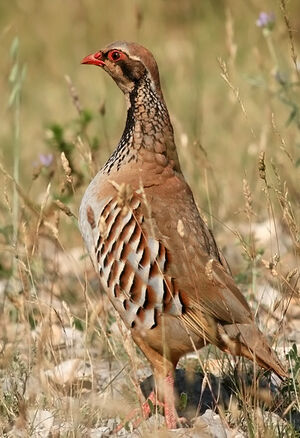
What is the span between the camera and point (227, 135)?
8055mm

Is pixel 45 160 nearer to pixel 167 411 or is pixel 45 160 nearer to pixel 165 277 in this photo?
pixel 165 277

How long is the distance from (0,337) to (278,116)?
424cm

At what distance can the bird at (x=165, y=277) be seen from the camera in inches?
144

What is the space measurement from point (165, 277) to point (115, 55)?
1081mm

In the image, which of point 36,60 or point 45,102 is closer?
Result: point 45,102

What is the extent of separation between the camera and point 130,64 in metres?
4.22

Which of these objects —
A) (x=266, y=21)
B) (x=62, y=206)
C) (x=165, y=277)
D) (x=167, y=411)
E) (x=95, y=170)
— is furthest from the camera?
(x=266, y=21)

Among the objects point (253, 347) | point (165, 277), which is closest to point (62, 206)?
point (165, 277)

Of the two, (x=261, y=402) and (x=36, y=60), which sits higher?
(x=36, y=60)

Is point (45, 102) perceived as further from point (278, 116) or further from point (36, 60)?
point (278, 116)

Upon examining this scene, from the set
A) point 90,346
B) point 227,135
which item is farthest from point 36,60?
point 90,346

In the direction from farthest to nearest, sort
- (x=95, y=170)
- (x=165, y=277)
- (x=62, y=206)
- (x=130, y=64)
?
(x=95, y=170)
(x=130, y=64)
(x=165, y=277)
(x=62, y=206)

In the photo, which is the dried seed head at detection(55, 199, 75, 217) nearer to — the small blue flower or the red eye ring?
the red eye ring

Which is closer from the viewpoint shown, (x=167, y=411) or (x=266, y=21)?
(x=167, y=411)
